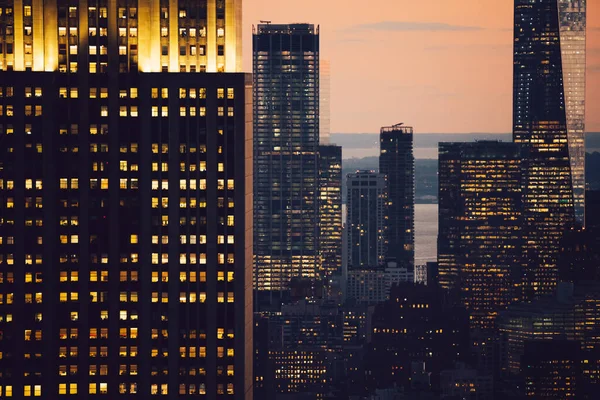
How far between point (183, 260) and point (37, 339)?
17885mm

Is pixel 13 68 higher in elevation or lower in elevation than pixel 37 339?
higher

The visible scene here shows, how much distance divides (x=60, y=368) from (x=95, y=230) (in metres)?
15.2

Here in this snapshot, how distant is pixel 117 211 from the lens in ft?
535

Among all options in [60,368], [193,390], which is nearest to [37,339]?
[60,368]

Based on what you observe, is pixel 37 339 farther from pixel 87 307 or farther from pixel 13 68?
pixel 13 68

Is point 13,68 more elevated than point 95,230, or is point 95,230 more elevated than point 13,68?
point 13,68

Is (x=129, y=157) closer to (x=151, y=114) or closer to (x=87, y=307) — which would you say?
(x=151, y=114)

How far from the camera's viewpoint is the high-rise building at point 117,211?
527ft

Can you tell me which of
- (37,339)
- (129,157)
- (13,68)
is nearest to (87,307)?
(37,339)

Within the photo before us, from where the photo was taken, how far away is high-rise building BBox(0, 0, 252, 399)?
16075 cm

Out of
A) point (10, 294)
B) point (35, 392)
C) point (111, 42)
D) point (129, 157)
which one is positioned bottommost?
point (35, 392)

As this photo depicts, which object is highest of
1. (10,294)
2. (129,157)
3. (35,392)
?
(129,157)

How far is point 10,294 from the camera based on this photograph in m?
162

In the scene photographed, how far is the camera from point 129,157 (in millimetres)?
162625
